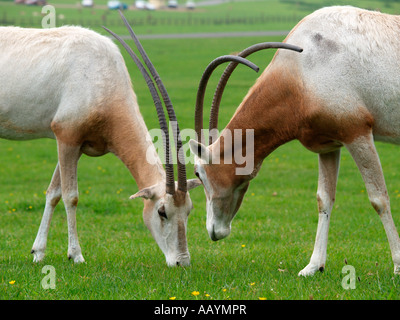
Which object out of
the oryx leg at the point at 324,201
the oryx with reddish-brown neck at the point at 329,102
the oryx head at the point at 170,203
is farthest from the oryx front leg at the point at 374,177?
the oryx head at the point at 170,203

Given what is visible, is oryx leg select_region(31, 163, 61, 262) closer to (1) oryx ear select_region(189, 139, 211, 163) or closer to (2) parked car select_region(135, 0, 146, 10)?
(1) oryx ear select_region(189, 139, 211, 163)

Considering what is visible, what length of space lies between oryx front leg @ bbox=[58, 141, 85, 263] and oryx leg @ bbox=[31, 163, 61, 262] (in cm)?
37

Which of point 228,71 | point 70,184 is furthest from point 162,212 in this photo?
point 228,71

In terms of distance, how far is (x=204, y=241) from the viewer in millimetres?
8227

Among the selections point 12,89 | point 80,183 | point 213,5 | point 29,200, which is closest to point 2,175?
point 80,183

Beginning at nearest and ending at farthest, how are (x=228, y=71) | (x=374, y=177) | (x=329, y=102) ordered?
1. (x=329, y=102)
2. (x=374, y=177)
3. (x=228, y=71)

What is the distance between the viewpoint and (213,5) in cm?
11175

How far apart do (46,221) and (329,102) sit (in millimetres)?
3640

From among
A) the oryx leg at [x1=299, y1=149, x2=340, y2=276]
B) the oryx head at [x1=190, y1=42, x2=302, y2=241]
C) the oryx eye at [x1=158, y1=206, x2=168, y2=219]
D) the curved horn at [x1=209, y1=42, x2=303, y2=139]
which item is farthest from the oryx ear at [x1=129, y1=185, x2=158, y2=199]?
the oryx leg at [x1=299, y1=149, x2=340, y2=276]

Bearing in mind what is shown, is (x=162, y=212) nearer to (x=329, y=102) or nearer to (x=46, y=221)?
(x=46, y=221)

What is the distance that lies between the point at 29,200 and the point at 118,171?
362 cm

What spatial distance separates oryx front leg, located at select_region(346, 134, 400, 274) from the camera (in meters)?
5.60

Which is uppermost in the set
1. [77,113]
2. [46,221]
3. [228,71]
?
[228,71]

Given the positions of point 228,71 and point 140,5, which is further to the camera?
point 140,5
